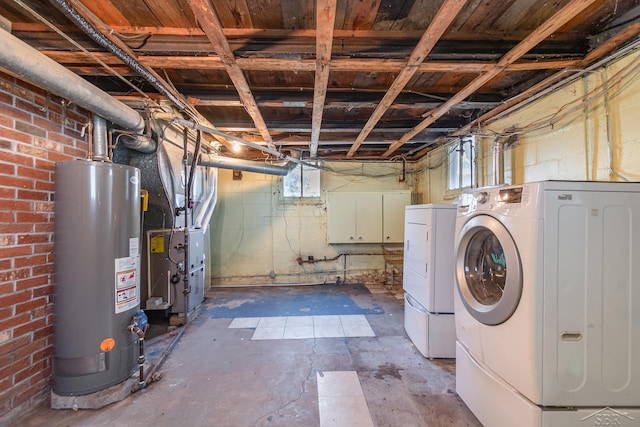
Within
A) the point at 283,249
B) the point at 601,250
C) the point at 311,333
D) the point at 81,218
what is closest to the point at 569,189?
the point at 601,250

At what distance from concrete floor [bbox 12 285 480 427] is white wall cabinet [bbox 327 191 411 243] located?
157 cm

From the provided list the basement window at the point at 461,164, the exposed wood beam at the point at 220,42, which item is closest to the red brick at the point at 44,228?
the exposed wood beam at the point at 220,42

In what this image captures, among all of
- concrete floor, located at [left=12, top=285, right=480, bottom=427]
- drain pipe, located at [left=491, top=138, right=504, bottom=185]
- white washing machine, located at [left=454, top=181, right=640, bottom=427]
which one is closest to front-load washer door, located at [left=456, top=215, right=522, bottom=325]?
white washing machine, located at [left=454, top=181, right=640, bottom=427]

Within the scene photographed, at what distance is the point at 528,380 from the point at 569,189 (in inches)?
36.0

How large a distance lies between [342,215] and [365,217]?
39 centimetres

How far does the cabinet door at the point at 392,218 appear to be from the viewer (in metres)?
4.36

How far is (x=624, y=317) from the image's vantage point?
119 cm

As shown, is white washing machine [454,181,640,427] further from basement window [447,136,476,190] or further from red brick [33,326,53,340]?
red brick [33,326,53,340]

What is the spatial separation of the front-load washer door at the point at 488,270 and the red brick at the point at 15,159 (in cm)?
278

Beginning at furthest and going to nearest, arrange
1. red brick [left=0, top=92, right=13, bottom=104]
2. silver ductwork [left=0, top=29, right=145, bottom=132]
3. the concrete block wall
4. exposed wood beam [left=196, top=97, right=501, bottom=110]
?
1. the concrete block wall
2. exposed wood beam [left=196, top=97, right=501, bottom=110]
3. red brick [left=0, top=92, right=13, bottom=104]
4. silver ductwork [left=0, top=29, right=145, bottom=132]

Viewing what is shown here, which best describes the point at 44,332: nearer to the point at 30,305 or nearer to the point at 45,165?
the point at 30,305

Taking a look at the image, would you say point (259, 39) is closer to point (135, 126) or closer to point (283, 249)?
point (135, 126)

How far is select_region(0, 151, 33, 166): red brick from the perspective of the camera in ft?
4.86

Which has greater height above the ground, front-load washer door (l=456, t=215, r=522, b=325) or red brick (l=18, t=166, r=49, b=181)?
red brick (l=18, t=166, r=49, b=181)
